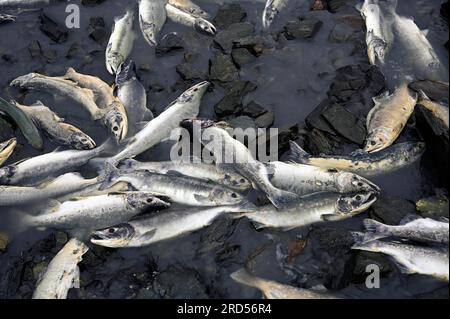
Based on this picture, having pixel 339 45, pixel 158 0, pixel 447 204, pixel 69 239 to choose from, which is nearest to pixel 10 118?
pixel 69 239

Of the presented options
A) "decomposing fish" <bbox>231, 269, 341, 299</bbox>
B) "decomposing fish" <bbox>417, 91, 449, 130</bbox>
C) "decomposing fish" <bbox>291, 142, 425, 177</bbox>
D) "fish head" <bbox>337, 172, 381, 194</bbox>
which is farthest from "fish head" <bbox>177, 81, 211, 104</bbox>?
"decomposing fish" <bbox>417, 91, 449, 130</bbox>

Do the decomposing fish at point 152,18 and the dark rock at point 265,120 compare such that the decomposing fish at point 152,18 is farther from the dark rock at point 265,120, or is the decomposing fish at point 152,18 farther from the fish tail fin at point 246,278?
the fish tail fin at point 246,278

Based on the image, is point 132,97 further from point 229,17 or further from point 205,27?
point 229,17

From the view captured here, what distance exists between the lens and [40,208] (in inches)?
291

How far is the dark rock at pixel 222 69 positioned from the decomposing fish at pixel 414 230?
4228 mm

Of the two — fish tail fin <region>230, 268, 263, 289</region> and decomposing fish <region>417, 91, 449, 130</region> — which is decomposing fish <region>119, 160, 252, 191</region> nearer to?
fish tail fin <region>230, 268, 263, 289</region>

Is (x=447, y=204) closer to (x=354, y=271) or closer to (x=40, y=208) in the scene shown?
(x=354, y=271)

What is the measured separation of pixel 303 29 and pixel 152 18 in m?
3.67

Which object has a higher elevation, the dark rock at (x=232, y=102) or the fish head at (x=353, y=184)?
the dark rock at (x=232, y=102)

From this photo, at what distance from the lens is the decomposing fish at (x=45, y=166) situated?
7789 mm

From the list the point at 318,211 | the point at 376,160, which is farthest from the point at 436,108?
the point at 318,211

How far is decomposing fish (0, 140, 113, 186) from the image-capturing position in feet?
25.6

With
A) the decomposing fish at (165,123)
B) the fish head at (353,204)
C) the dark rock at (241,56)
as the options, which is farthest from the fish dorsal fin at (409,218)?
the dark rock at (241,56)

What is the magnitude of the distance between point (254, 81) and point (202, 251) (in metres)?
3.99
